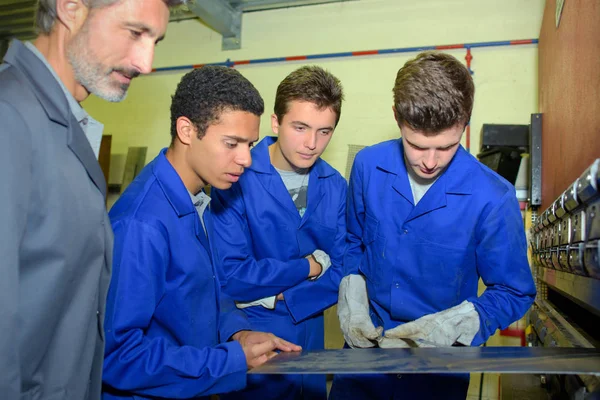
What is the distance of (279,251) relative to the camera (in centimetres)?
173

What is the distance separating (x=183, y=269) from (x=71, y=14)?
0.56 metres

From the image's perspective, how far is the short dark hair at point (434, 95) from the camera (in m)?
1.31

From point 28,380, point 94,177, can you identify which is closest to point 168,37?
point 94,177

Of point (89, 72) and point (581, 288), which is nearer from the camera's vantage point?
point (89, 72)

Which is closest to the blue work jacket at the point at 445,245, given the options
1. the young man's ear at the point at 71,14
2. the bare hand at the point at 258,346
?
the bare hand at the point at 258,346

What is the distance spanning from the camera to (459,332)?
50.7 inches

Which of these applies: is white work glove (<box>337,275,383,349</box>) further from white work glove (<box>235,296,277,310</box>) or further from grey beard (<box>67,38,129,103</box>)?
grey beard (<box>67,38,129,103</box>)

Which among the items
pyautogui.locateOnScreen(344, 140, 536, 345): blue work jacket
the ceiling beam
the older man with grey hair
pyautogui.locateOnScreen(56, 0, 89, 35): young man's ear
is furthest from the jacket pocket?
the ceiling beam

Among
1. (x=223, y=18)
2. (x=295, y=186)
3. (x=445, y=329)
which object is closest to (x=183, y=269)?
(x=445, y=329)

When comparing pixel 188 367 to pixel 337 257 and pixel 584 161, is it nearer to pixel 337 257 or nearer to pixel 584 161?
pixel 337 257

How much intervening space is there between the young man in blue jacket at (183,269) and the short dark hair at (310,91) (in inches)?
16.5

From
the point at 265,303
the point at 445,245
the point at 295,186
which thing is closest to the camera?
the point at 445,245

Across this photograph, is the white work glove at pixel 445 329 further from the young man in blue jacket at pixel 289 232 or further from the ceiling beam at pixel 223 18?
the ceiling beam at pixel 223 18

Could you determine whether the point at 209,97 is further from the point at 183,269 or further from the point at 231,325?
the point at 231,325
